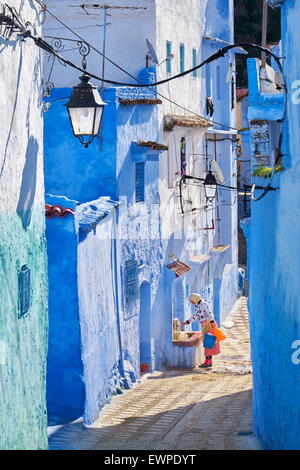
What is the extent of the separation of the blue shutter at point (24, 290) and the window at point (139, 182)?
404 inches

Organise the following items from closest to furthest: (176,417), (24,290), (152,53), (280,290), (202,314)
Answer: (24,290)
(280,290)
(176,417)
(152,53)
(202,314)

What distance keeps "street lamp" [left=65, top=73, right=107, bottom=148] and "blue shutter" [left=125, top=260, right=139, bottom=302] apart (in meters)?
8.66

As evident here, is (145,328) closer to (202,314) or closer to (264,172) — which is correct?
(202,314)

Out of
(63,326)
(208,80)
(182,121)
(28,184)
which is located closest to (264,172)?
(63,326)

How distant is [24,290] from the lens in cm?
1157

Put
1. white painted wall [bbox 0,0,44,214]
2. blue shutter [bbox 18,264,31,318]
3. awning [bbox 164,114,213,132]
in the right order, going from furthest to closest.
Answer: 1. awning [bbox 164,114,213,132]
2. blue shutter [bbox 18,264,31,318]
3. white painted wall [bbox 0,0,44,214]

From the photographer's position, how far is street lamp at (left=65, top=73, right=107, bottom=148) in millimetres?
12125

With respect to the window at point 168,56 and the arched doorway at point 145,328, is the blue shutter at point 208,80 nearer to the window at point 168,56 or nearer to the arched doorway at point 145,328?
the window at point 168,56

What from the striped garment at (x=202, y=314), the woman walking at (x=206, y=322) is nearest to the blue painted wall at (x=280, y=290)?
the woman walking at (x=206, y=322)

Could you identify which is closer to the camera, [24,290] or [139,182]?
[24,290]

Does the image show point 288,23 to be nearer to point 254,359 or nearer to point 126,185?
point 254,359

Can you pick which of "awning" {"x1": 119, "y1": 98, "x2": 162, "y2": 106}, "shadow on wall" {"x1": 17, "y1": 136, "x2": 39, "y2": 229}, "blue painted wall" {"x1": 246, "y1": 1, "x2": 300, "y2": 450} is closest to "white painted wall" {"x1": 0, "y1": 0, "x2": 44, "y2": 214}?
"shadow on wall" {"x1": 17, "y1": 136, "x2": 39, "y2": 229}

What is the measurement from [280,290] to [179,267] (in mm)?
10840

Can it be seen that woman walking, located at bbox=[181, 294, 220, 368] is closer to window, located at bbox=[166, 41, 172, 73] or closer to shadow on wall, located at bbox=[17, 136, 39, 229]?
window, located at bbox=[166, 41, 172, 73]
